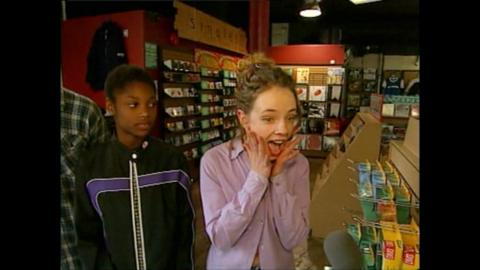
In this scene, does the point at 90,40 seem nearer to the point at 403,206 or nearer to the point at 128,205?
the point at 128,205

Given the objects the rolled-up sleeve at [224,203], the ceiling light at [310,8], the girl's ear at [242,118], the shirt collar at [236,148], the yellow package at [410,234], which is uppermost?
the ceiling light at [310,8]

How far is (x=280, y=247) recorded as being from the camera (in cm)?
79

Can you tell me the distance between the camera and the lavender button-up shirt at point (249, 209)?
2.40 feet

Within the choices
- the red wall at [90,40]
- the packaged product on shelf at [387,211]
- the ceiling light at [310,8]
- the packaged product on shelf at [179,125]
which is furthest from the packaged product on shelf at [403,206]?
the ceiling light at [310,8]

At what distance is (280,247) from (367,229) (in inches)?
14.8

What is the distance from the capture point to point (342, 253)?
38 centimetres

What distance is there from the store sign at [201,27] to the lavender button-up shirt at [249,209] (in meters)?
2.62

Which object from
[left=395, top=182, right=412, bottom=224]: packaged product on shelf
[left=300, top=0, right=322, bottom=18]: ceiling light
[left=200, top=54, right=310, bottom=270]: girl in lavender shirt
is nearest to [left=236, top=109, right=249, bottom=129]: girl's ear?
[left=200, top=54, right=310, bottom=270]: girl in lavender shirt

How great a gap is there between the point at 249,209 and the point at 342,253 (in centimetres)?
35

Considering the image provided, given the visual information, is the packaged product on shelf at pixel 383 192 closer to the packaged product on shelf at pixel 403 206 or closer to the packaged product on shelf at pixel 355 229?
the packaged product on shelf at pixel 403 206

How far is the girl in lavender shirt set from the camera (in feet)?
2.31
